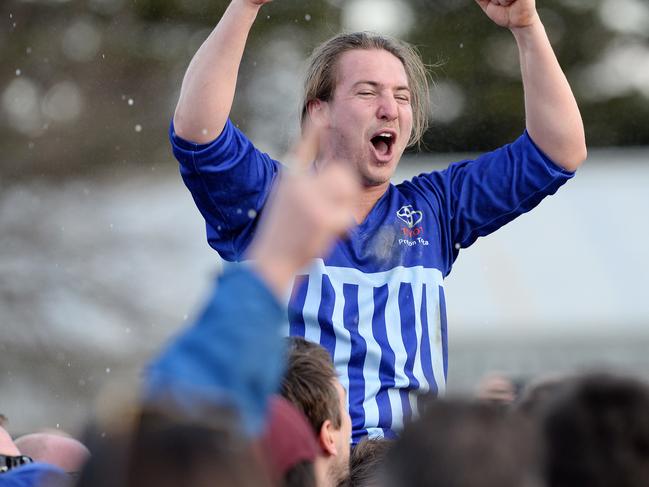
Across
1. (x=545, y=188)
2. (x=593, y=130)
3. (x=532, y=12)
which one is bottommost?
(x=545, y=188)

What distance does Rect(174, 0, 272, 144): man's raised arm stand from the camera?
2947 mm

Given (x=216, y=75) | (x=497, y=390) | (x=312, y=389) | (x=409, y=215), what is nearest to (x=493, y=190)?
(x=409, y=215)

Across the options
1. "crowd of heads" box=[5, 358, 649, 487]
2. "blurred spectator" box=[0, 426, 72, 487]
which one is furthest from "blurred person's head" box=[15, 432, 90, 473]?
"crowd of heads" box=[5, 358, 649, 487]

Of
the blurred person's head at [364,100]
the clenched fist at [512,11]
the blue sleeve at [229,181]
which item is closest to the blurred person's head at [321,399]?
the blue sleeve at [229,181]

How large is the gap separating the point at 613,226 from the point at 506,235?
884 millimetres

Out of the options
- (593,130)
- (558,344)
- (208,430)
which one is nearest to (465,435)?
(208,430)

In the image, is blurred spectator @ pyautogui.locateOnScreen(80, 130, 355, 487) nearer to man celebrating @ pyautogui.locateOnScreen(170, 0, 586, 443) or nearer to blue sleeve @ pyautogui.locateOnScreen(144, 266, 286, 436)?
blue sleeve @ pyautogui.locateOnScreen(144, 266, 286, 436)

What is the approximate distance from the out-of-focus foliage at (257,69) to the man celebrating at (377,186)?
7.82 meters

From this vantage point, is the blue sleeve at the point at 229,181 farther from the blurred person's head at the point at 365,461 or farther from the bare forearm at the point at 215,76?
the blurred person's head at the point at 365,461

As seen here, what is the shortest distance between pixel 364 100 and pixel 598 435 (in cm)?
187

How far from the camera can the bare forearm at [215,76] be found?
295 cm

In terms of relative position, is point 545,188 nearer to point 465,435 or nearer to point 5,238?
point 465,435

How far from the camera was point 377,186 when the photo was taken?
132 inches

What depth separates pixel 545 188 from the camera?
3.38 meters
